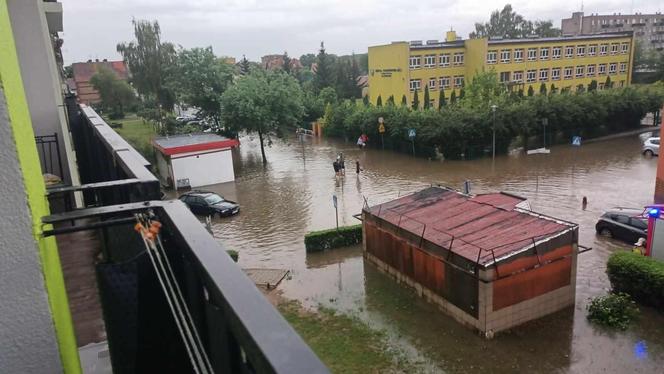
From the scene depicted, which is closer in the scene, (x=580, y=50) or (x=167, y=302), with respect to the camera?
(x=167, y=302)

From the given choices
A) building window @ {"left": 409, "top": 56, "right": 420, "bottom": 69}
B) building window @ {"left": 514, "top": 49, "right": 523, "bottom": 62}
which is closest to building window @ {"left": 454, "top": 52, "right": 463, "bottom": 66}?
building window @ {"left": 409, "top": 56, "right": 420, "bottom": 69}

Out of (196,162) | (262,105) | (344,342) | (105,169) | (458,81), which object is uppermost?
(105,169)

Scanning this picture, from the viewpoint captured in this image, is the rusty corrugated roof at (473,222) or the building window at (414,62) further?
the building window at (414,62)

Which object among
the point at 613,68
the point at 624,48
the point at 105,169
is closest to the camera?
the point at 105,169

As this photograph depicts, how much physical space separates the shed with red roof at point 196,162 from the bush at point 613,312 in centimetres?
1930

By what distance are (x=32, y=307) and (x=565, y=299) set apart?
1190 centimetres

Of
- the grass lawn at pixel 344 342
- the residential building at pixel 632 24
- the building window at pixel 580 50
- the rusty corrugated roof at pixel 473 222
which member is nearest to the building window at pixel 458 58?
the building window at pixel 580 50

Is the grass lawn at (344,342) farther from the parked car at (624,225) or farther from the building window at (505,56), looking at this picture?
the building window at (505,56)

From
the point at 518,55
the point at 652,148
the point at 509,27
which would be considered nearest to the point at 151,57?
the point at 518,55

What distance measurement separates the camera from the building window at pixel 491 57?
1734 inches

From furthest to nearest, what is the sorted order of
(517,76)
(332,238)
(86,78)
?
1. (86,78)
2. (517,76)
3. (332,238)

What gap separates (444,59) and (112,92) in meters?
33.8

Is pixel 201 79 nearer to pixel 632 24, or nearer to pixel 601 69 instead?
pixel 601 69

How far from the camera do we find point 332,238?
52.6ft
